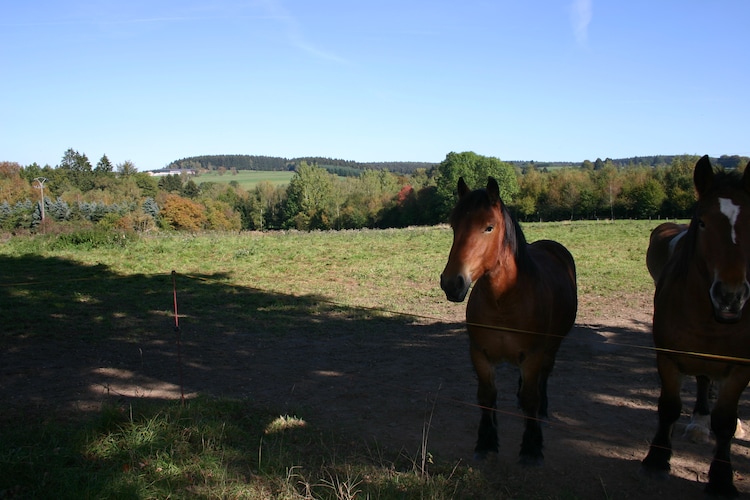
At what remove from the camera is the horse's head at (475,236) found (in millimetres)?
3281

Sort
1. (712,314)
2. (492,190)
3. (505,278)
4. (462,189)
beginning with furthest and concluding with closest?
(462,189) → (505,278) → (492,190) → (712,314)

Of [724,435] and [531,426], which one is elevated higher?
[724,435]

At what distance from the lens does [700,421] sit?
176 inches

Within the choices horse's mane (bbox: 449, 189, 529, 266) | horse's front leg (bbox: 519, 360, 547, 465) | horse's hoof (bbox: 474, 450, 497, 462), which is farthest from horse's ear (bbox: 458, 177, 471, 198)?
horse's hoof (bbox: 474, 450, 497, 462)

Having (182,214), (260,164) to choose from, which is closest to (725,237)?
(182,214)

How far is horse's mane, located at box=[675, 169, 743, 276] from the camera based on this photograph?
10.5 feet

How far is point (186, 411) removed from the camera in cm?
450

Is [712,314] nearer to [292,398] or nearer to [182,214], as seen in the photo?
[292,398]

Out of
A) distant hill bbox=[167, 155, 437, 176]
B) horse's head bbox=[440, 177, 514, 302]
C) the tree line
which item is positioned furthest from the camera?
distant hill bbox=[167, 155, 437, 176]

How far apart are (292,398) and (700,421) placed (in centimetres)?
401

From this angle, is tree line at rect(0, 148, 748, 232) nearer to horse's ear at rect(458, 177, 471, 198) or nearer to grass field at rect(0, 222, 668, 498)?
grass field at rect(0, 222, 668, 498)

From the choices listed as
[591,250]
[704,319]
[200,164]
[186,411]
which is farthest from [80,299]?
[200,164]

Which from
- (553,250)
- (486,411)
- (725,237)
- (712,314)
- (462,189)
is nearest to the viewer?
(725,237)

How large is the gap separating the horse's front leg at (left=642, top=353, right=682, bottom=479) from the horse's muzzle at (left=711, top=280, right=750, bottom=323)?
0.76m
